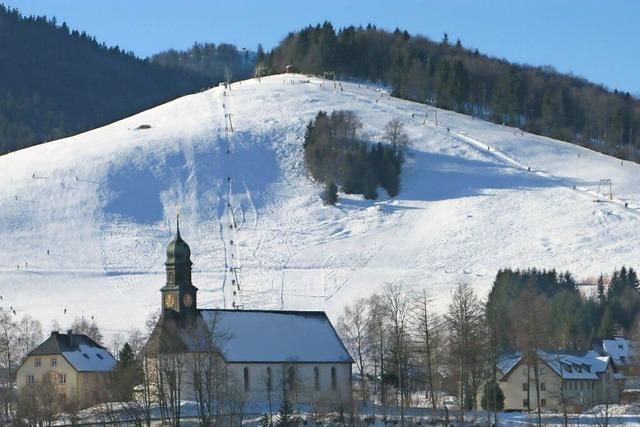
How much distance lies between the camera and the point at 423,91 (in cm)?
18325

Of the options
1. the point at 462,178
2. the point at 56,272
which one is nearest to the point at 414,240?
the point at 462,178

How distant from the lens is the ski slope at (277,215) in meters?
116

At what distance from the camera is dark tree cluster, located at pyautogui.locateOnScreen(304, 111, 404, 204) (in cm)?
14112

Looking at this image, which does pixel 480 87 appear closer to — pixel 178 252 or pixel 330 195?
pixel 330 195

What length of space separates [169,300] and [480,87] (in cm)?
11578

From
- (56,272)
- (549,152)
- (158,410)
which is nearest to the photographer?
(158,410)

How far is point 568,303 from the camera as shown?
339 feet

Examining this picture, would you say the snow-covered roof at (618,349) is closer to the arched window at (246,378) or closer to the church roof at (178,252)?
the arched window at (246,378)

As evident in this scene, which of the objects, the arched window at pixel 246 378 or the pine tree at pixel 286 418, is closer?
the pine tree at pixel 286 418

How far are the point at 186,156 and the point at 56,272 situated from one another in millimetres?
30444

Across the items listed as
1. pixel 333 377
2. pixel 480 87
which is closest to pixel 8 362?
pixel 333 377

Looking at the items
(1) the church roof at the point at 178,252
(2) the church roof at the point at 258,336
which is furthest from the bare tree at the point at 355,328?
(1) the church roof at the point at 178,252

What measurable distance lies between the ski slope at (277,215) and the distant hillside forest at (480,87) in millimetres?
11472

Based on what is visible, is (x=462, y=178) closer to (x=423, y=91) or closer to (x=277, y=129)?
(x=277, y=129)
